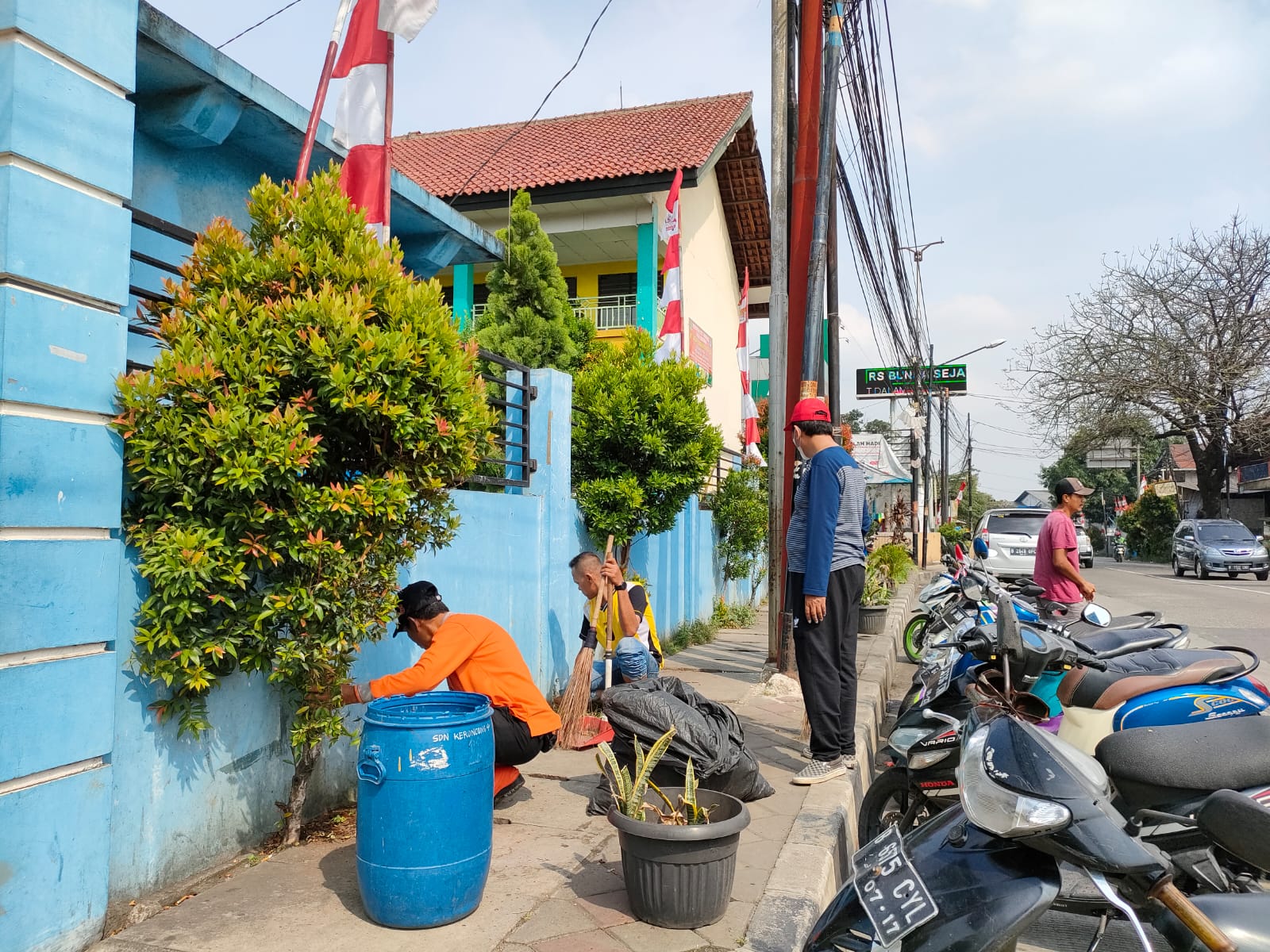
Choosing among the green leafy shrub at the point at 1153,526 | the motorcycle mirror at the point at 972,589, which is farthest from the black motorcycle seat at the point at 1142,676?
the green leafy shrub at the point at 1153,526

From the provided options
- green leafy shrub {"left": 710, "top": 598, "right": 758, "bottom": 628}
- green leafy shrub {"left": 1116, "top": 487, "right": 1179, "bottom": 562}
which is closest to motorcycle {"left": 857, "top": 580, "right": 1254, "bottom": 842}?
green leafy shrub {"left": 710, "top": 598, "right": 758, "bottom": 628}

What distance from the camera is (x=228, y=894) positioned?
3.06 meters

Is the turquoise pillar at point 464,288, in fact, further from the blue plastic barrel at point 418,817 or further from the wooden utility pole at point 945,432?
the wooden utility pole at point 945,432

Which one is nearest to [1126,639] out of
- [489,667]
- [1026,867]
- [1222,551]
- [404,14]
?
[1026,867]

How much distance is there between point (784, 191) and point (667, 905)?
235 inches

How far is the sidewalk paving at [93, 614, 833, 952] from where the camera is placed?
2756mm

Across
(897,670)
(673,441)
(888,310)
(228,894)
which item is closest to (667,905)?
(228,894)

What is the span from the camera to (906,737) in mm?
3605

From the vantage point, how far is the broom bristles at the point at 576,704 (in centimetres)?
533

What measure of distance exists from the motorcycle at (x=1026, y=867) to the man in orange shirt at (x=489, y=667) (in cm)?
197

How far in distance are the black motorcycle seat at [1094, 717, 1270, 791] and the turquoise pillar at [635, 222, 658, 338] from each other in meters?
12.3

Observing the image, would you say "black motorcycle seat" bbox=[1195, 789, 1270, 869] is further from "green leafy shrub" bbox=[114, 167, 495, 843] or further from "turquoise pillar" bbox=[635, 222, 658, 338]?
"turquoise pillar" bbox=[635, 222, 658, 338]

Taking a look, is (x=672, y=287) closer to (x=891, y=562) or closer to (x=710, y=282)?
(x=891, y=562)

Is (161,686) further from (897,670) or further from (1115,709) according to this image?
(897,670)
